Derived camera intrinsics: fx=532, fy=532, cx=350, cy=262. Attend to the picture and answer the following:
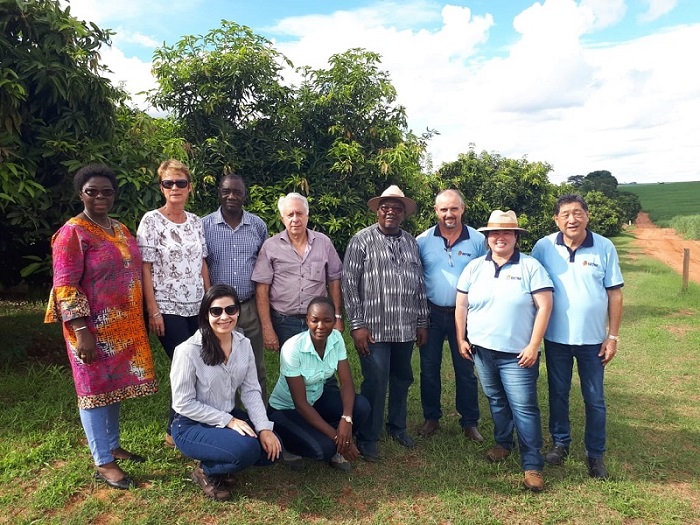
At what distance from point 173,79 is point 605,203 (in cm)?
3179

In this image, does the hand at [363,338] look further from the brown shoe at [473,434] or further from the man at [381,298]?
the brown shoe at [473,434]

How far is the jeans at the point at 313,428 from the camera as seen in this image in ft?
11.9

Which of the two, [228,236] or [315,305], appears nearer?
[315,305]

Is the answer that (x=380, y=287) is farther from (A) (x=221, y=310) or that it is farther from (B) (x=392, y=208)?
(A) (x=221, y=310)

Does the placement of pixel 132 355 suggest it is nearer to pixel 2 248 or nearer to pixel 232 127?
pixel 2 248

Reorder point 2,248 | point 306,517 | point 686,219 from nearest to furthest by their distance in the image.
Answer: point 306,517 < point 2,248 < point 686,219

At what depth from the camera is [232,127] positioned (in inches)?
317

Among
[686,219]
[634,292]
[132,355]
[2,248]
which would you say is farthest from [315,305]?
[686,219]

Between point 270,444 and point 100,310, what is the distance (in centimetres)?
136

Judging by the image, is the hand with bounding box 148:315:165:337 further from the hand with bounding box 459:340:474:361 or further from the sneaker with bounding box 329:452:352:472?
the hand with bounding box 459:340:474:361

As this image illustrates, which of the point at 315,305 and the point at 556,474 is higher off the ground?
the point at 315,305

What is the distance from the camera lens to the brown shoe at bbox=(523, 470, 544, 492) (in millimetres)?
3654

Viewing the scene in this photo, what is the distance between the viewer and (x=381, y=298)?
13.0 feet

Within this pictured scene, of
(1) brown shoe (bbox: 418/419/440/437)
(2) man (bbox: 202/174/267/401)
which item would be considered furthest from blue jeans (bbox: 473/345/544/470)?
(2) man (bbox: 202/174/267/401)
